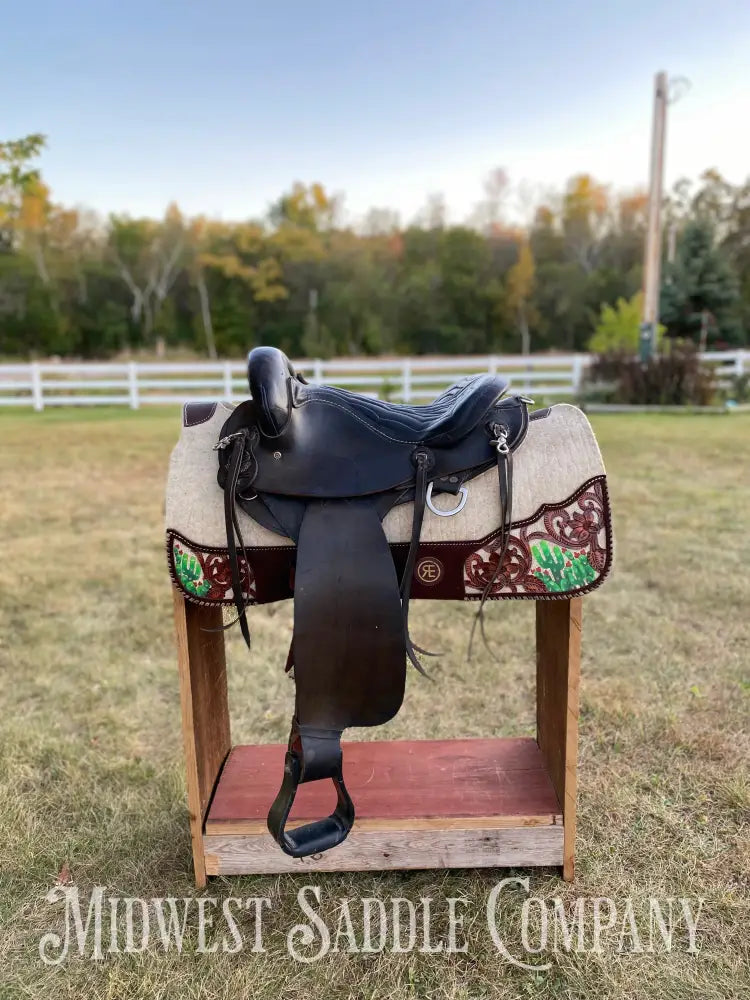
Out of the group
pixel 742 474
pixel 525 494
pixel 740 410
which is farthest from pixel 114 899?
pixel 740 410

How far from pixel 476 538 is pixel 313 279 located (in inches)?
1314

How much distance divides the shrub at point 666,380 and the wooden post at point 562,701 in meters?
8.79

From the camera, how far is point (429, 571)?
141 cm

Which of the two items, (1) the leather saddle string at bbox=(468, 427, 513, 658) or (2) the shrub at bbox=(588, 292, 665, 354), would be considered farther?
(2) the shrub at bbox=(588, 292, 665, 354)

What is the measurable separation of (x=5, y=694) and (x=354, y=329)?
31144mm

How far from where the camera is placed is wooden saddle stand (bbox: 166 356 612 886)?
1.31 m

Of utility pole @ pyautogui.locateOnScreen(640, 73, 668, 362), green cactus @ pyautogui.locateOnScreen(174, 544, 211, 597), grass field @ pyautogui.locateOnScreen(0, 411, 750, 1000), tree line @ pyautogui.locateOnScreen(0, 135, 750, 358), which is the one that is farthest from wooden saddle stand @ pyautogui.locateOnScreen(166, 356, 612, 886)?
tree line @ pyautogui.locateOnScreen(0, 135, 750, 358)

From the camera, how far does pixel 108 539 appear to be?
428 centimetres

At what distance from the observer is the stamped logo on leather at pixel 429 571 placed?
1.40m

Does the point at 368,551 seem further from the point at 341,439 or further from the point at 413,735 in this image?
the point at 413,735

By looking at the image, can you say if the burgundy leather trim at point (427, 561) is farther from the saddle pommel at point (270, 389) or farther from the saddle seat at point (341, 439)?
the saddle pommel at point (270, 389)

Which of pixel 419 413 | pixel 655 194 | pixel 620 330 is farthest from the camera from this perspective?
pixel 620 330

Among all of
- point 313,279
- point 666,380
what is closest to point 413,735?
point 666,380

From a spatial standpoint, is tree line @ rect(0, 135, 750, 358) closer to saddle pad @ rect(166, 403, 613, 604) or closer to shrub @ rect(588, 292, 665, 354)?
shrub @ rect(588, 292, 665, 354)
